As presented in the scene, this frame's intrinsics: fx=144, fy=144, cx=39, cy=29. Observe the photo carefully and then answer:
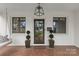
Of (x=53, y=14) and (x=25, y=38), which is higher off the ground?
(x=53, y=14)

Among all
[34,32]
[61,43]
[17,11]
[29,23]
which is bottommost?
[61,43]

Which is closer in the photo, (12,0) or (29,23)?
(12,0)

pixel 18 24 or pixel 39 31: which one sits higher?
pixel 18 24

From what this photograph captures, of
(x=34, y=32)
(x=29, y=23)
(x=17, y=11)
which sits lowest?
(x=34, y=32)

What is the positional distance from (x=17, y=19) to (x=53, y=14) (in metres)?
2.49

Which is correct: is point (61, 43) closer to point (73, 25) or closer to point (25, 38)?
point (73, 25)

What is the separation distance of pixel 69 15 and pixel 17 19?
3568mm

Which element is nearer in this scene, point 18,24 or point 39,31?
point 39,31

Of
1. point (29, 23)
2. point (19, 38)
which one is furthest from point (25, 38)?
point (29, 23)

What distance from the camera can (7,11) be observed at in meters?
9.63

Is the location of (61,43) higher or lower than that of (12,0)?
lower

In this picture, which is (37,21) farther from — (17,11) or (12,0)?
(12,0)

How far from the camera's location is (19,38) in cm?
986

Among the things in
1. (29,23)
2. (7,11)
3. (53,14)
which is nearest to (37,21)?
(29,23)
